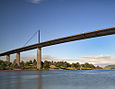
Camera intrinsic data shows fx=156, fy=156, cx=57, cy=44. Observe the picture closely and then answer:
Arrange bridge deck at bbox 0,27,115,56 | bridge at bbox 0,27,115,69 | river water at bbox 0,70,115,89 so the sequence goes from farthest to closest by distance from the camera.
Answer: bridge at bbox 0,27,115,69, bridge deck at bbox 0,27,115,56, river water at bbox 0,70,115,89

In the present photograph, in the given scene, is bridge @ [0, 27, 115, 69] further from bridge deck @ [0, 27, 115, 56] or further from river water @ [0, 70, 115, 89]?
river water @ [0, 70, 115, 89]

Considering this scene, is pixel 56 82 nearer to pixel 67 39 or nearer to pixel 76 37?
pixel 76 37

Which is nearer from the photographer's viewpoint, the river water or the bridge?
the river water

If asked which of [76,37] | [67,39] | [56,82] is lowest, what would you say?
[56,82]

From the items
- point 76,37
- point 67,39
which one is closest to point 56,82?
point 76,37

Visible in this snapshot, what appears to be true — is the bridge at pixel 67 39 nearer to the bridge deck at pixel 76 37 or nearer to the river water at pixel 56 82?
the bridge deck at pixel 76 37

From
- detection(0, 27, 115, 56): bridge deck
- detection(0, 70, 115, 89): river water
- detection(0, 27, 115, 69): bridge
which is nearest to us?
detection(0, 70, 115, 89): river water

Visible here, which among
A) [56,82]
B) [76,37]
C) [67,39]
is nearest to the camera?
[56,82]

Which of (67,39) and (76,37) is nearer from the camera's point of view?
(76,37)

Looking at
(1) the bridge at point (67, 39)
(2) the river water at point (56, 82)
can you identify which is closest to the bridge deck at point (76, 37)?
(1) the bridge at point (67, 39)

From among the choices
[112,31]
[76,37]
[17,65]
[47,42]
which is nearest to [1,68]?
[17,65]

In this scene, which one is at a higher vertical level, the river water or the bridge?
the bridge

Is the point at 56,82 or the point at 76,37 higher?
the point at 76,37

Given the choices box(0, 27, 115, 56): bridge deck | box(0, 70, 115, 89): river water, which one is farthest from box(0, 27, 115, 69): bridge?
box(0, 70, 115, 89): river water
